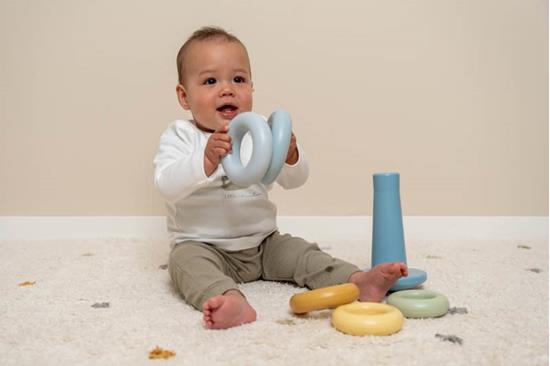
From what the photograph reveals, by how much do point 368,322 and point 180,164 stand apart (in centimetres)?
44

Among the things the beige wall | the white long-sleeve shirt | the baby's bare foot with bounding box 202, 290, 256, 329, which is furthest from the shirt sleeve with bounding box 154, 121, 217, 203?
the beige wall

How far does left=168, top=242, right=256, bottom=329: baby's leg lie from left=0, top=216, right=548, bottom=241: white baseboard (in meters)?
0.55

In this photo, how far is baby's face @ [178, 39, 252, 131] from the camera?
1107mm

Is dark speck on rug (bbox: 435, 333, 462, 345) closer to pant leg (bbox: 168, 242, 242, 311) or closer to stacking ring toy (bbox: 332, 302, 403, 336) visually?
stacking ring toy (bbox: 332, 302, 403, 336)

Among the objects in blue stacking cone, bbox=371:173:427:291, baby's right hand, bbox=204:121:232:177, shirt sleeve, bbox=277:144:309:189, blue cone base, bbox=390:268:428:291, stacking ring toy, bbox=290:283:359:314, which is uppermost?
baby's right hand, bbox=204:121:232:177

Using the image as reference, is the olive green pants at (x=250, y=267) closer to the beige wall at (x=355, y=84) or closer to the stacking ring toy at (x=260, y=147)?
the stacking ring toy at (x=260, y=147)

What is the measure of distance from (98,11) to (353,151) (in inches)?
31.0

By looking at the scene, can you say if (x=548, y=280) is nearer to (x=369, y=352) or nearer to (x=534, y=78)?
(x=369, y=352)

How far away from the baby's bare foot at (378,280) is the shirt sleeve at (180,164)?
11.9 inches

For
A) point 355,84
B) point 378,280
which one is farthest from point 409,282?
point 355,84

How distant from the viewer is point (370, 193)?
1605 millimetres

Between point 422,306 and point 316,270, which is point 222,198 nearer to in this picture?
point 316,270

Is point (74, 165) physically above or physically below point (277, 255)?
above

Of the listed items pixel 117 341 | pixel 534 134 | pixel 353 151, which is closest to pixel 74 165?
pixel 353 151
